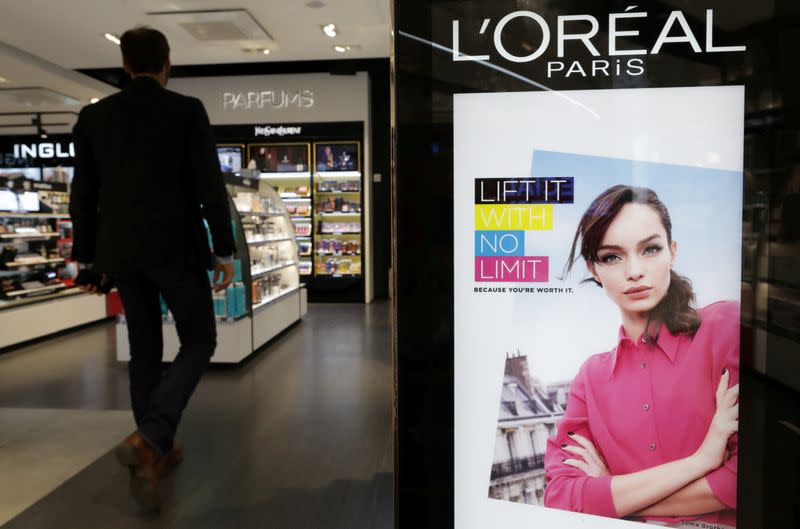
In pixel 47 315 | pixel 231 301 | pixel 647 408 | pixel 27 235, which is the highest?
pixel 27 235

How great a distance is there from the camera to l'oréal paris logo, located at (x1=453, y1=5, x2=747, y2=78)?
1146 millimetres

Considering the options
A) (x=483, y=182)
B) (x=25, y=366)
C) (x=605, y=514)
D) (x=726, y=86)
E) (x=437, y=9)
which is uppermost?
(x=437, y=9)

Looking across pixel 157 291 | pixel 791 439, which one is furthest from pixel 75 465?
pixel 791 439

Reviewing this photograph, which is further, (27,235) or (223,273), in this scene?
(27,235)

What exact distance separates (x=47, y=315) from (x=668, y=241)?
6331 millimetres

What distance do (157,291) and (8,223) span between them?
4857 millimetres

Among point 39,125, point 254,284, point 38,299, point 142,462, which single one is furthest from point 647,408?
point 39,125

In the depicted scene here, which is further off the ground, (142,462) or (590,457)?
(590,457)

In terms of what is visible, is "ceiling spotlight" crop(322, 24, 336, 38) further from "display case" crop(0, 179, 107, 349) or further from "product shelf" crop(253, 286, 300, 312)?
"display case" crop(0, 179, 107, 349)

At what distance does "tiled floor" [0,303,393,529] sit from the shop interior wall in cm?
373

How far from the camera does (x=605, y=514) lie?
1264 millimetres

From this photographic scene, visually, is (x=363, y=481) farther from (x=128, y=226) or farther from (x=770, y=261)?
(x=770, y=261)

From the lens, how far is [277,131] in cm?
929

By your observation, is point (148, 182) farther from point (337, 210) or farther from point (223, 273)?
point (337, 210)
